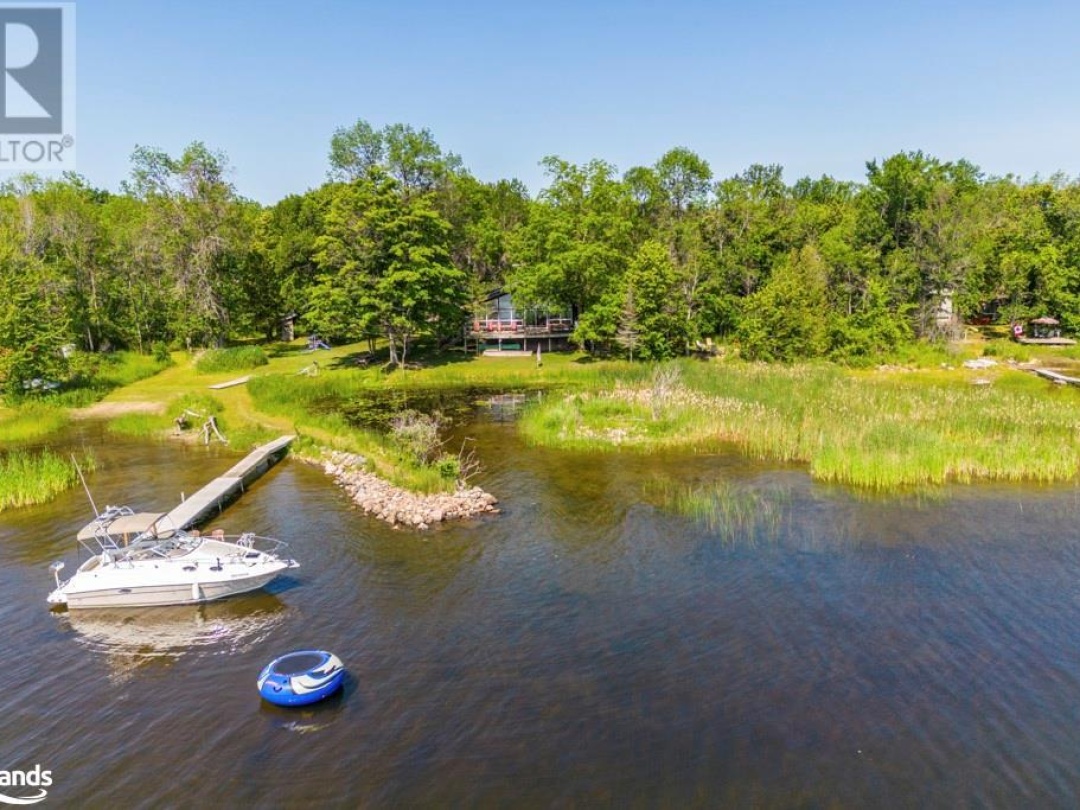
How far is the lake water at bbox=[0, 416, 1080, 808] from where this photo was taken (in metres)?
13.0

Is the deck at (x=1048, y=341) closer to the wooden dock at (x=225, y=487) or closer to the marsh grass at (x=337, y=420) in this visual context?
the marsh grass at (x=337, y=420)

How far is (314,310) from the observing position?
63594 millimetres

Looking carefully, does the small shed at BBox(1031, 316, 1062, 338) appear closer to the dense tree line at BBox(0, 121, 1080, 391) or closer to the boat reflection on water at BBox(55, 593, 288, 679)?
the dense tree line at BBox(0, 121, 1080, 391)

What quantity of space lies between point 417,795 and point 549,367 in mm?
50873

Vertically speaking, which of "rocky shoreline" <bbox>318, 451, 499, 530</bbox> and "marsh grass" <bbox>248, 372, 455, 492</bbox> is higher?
"marsh grass" <bbox>248, 372, 455, 492</bbox>

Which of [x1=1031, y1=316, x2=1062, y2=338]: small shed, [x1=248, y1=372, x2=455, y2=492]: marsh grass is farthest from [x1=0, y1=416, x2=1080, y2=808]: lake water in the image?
[x1=1031, y1=316, x2=1062, y2=338]: small shed

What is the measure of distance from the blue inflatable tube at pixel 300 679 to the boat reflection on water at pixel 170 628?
258 cm

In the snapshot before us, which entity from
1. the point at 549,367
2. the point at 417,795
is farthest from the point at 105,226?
the point at 417,795

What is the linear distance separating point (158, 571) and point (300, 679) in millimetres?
7325

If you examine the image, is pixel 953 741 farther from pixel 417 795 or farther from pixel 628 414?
pixel 628 414

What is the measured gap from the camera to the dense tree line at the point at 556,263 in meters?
60.9

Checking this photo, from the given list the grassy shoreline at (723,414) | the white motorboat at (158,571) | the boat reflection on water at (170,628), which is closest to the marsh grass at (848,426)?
the grassy shoreline at (723,414)
